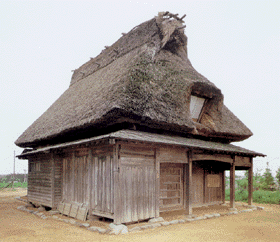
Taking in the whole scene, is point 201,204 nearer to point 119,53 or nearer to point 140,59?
point 140,59

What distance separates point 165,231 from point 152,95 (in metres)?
4.66

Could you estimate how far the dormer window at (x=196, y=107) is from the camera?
12445mm

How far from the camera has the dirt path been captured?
7133 millimetres

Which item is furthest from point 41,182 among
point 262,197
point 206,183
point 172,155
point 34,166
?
point 262,197

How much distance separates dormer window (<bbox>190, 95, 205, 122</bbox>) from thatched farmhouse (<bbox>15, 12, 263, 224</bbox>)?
0.05 metres

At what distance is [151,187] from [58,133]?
498 centimetres

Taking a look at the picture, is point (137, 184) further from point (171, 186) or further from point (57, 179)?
point (57, 179)

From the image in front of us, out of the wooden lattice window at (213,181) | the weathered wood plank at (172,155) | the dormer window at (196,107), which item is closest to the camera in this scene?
the weathered wood plank at (172,155)

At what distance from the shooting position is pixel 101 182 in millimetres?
8852

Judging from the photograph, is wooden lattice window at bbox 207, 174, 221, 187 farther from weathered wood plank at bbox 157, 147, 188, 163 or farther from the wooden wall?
weathered wood plank at bbox 157, 147, 188, 163

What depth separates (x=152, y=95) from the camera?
391 inches

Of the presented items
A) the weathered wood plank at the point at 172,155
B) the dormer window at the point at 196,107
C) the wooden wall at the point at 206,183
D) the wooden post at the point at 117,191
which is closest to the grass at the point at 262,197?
the wooden wall at the point at 206,183

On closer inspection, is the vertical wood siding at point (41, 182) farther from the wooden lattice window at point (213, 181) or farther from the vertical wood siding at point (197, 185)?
the wooden lattice window at point (213, 181)

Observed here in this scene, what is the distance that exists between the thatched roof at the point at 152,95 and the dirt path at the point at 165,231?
354 centimetres
